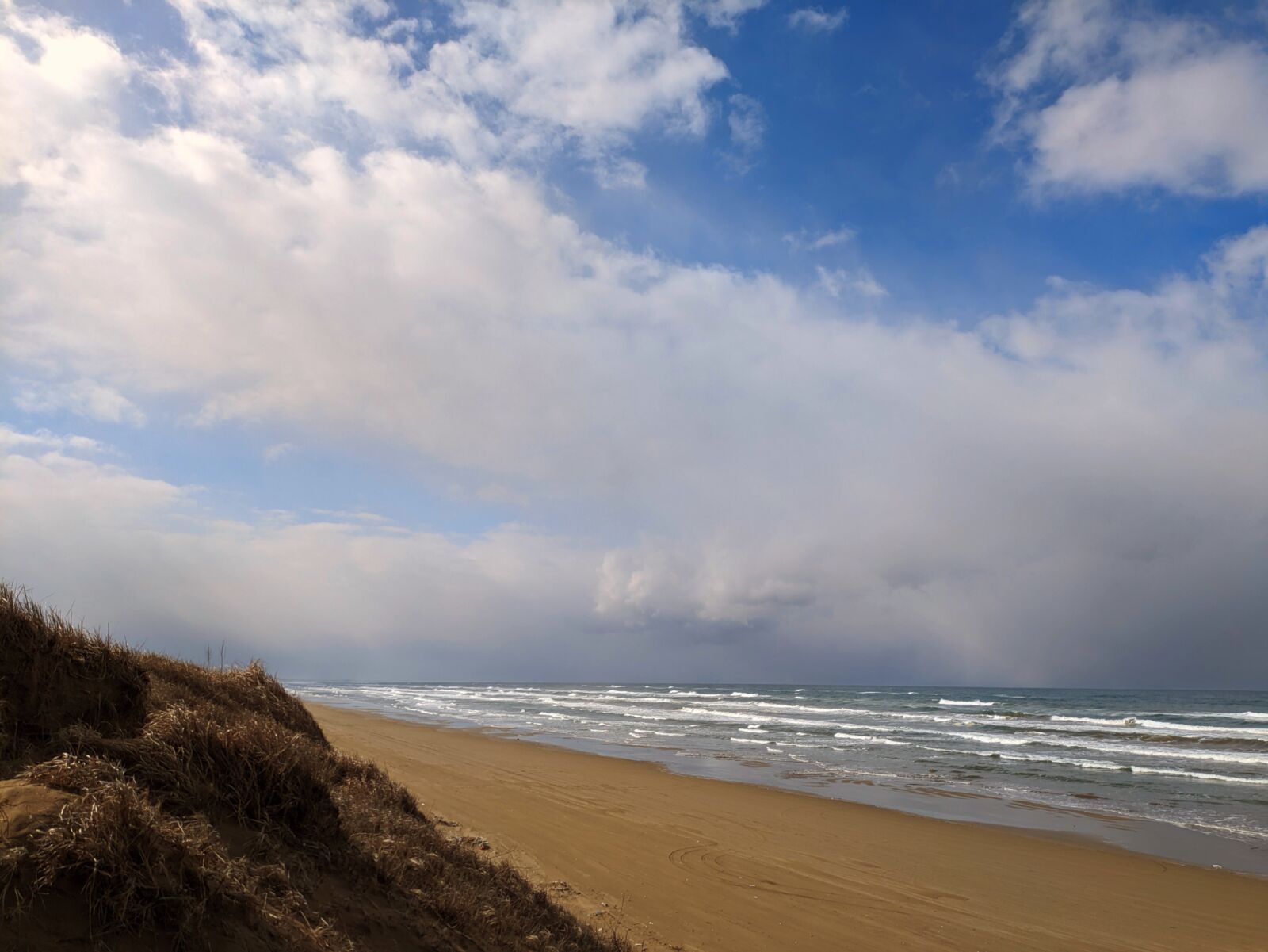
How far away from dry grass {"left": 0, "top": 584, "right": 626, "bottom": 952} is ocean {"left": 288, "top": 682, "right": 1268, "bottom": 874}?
14128mm

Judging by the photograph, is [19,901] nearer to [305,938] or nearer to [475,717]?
[305,938]

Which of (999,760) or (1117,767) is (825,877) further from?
(1117,767)

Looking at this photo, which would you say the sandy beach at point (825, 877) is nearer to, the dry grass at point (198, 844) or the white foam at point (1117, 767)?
the dry grass at point (198, 844)

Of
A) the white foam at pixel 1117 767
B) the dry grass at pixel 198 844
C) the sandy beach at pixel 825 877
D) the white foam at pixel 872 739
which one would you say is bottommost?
the white foam at pixel 872 739

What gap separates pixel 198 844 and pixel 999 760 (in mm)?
28371

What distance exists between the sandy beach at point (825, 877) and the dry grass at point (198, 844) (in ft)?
9.39

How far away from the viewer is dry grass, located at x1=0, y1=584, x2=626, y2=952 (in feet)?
10.6

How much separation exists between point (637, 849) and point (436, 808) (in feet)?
13.5

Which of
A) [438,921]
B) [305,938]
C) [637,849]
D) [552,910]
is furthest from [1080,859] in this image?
[305,938]

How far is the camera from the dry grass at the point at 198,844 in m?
3.23

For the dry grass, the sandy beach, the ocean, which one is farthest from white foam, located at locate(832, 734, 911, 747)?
the dry grass

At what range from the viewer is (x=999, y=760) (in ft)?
84.4

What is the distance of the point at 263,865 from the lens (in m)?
4.21

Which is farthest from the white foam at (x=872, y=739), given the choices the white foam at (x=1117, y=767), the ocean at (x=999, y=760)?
the white foam at (x=1117, y=767)
